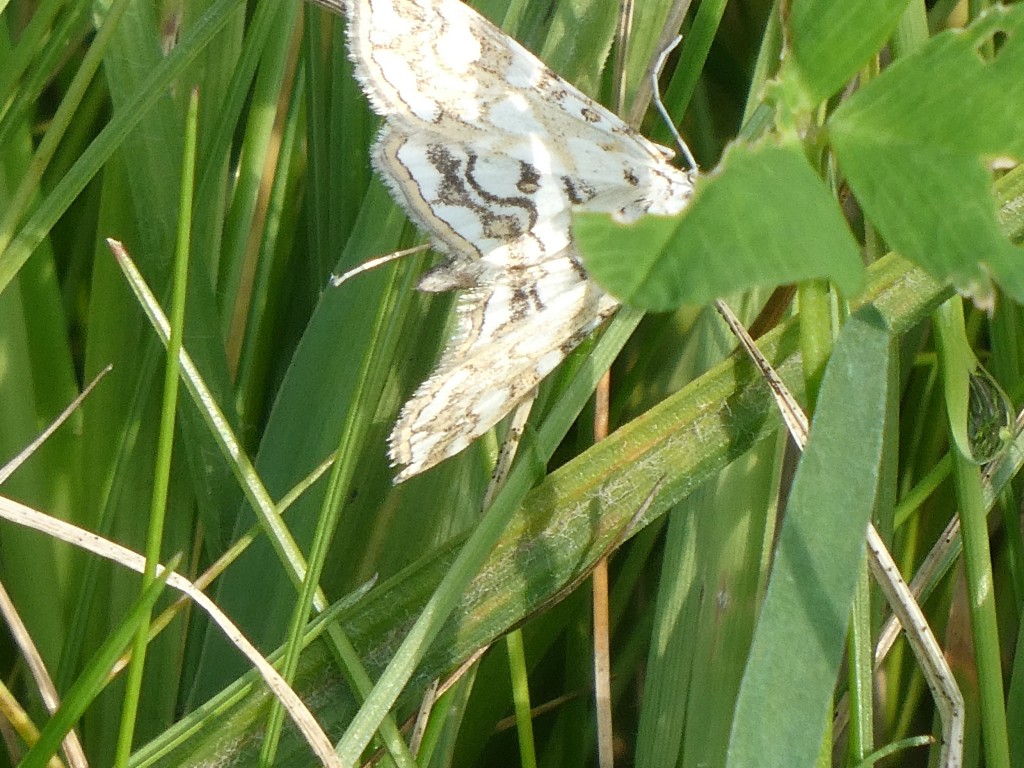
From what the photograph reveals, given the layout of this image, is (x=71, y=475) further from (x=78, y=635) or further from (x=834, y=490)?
(x=834, y=490)

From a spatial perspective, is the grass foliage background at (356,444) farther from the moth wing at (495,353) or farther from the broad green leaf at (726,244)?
the broad green leaf at (726,244)

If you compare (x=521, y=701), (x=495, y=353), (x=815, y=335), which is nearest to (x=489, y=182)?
(x=495, y=353)

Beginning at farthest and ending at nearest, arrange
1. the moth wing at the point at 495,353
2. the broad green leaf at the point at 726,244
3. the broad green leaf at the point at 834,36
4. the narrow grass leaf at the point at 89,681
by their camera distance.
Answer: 1. the moth wing at the point at 495,353
2. the narrow grass leaf at the point at 89,681
3. the broad green leaf at the point at 834,36
4. the broad green leaf at the point at 726,244

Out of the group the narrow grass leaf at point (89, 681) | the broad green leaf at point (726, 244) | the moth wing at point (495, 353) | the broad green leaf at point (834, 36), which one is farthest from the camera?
the moth wing at point (495, 353)

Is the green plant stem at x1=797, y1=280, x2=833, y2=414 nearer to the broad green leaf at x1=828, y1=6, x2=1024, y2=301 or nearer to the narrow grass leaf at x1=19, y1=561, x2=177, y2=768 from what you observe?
the broad green leaf at x1=828, y1=6, x2=1024, y2=301

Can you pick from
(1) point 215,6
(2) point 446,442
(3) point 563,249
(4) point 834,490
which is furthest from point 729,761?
(1) point 215,6

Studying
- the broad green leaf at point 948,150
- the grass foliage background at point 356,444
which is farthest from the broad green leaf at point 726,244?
the grass foliage background at point 356,444

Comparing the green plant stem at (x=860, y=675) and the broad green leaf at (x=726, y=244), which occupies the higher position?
the broad green leaf at (x=726, y=244)

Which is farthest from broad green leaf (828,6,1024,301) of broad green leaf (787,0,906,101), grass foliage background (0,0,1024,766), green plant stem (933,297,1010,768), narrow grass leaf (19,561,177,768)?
narrow grass leaf (19,561,177,768)
